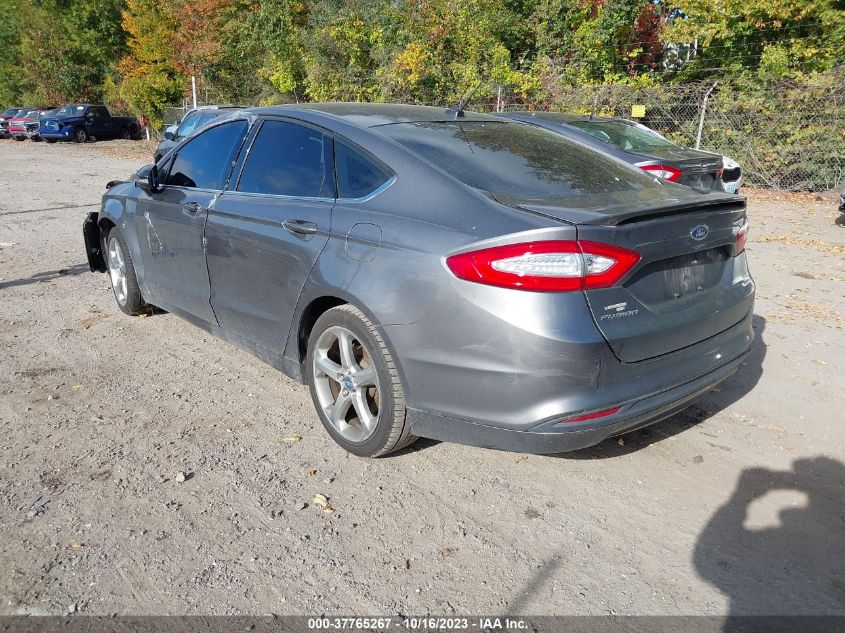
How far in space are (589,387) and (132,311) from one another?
13.9 ft

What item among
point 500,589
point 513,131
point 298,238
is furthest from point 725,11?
point 500,589

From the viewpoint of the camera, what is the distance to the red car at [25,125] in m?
32.9

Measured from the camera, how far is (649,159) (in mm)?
8039

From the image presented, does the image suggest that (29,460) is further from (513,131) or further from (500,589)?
(513,131)

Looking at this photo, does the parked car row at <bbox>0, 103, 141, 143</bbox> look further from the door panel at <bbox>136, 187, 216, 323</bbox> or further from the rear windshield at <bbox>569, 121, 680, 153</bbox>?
the door panel at <bbox>136, 187, 216, 323</bbox>

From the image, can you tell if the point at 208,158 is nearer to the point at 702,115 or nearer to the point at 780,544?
the point at 780,544

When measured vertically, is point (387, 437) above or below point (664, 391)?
below

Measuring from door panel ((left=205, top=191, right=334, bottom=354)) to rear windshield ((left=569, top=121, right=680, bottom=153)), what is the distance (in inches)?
237

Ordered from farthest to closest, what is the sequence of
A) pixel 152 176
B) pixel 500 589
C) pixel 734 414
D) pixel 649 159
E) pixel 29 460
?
pixel 649 159 → pixel 152 176 → pixel 734 414 → pixel 29 460 → pixel 500 589

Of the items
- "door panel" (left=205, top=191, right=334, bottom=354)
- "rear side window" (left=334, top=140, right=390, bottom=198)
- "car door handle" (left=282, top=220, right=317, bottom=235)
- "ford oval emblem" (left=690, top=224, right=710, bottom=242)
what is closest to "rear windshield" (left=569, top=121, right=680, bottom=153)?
"ford oval emblem" (left=690, top=224, right=710, bottom=242)

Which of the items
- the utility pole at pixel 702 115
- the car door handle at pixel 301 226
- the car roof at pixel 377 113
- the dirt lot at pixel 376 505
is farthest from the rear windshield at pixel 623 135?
the utility pole at pixel 702 115

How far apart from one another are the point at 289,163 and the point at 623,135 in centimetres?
648

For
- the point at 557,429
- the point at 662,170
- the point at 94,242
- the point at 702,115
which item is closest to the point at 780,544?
the point at 557,429

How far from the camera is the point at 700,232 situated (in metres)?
3.01
